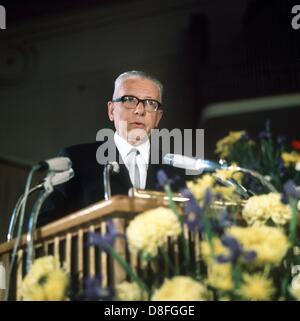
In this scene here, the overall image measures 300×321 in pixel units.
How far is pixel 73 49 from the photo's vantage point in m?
2.37

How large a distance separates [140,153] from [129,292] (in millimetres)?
916

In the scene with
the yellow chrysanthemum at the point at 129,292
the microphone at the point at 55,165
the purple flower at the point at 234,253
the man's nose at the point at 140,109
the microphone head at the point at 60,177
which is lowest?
the yellow chrysanthemum at the point at 129,292

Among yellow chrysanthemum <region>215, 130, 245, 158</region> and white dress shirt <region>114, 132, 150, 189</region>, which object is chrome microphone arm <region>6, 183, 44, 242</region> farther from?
yellow chrysanthemum <region>215, 130, 245, 158</region>

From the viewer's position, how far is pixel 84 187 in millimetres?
1765

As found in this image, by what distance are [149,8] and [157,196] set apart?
1.47 meters

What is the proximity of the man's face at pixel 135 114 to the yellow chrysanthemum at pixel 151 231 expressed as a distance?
3.03 ft

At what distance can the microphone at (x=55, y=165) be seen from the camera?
4.18 ft

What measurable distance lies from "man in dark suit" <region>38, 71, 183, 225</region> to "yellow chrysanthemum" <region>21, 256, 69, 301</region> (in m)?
0.56

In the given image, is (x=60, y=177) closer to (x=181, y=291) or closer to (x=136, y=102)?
(x=181, y=291)

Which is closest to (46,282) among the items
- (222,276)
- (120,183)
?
(222,276)

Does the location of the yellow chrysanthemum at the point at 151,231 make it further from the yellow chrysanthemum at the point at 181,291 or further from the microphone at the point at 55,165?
the microphone at the point at 55,165

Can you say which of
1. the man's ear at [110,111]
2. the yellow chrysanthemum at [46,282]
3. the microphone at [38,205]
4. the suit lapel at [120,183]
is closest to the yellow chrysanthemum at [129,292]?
the yellow chrysanthemum at [46,282]

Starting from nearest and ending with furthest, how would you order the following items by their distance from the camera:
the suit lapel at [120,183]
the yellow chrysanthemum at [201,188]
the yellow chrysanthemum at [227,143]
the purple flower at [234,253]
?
the purple flower at [234,253], the yellow chrysanthemum at [201,188], the suit lapel at [120,183], the yellow chrysanthemum at [227,143]

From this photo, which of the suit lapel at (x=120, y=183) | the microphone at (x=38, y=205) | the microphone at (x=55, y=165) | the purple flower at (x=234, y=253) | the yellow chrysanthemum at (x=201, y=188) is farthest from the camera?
the suit lapel at (x=120, y=183)
